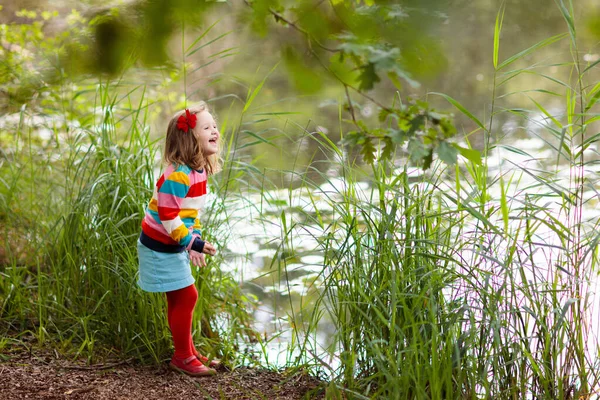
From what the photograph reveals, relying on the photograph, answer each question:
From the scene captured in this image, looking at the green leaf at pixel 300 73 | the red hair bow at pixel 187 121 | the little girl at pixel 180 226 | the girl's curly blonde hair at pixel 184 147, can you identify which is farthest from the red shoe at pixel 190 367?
the green leaf at pixel 300 73

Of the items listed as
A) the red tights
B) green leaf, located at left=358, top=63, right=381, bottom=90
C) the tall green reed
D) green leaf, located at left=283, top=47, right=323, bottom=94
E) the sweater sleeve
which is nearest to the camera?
green leaf, located at left=358, top=63, right=381, bottom=90

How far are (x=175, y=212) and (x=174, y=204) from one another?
2cm

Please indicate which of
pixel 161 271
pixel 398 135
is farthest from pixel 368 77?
pixel 161 271

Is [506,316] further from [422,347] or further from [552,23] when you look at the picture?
[552,23]

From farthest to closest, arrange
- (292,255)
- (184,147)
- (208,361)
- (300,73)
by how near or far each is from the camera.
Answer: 1. (292,255)
2. (208,361)
3. (184,147)
4. (300,73)

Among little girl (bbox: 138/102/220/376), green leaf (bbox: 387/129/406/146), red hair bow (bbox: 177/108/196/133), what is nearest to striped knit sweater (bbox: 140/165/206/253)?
little girl (bbox: 138/102/220/376)

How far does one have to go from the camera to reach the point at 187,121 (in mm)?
2084

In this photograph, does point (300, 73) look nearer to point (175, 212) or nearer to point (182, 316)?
point (175, 212)

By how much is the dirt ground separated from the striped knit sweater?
1.40ft

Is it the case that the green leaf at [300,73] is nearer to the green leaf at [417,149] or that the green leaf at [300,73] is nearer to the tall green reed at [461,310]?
the green leaf at [417,149]

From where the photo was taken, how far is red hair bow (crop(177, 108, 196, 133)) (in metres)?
2.07

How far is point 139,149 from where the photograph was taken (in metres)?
2.50

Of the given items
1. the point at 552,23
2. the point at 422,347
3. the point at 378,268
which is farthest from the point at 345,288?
the point at 552,23

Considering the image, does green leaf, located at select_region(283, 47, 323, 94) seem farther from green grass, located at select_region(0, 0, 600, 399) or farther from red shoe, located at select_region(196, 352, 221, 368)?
red shoe, located at select_region(196, 352, 221, 368)
